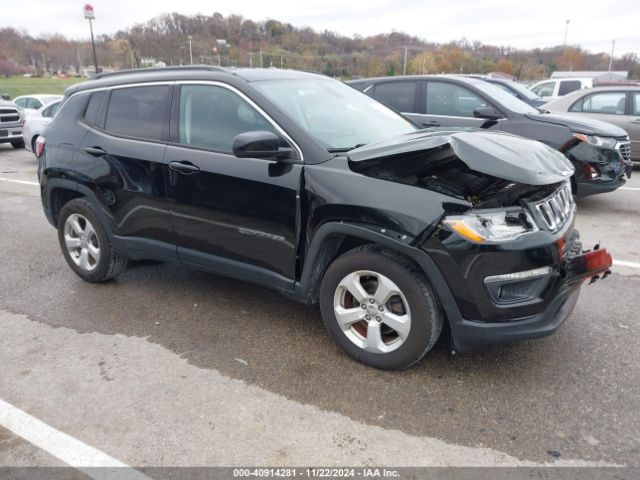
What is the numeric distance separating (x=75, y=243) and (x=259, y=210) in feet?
7.27

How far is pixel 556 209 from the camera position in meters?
2.86

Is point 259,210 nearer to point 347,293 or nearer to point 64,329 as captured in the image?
point 347,293

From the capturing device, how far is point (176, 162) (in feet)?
11.9

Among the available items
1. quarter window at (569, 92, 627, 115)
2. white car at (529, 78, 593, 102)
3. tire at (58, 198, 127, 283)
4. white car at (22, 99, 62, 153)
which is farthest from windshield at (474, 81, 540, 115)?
white car at (22, 99, 62, 153)

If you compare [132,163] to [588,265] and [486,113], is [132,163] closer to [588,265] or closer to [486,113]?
[588,265]

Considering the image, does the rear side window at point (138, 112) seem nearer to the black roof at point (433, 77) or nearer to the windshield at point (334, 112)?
the windshield at point (334, 112)

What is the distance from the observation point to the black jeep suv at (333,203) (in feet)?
8.71

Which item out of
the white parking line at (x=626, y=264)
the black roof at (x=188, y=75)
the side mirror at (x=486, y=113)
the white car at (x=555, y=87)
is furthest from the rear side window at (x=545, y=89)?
the black roof at (x=188, y=75)

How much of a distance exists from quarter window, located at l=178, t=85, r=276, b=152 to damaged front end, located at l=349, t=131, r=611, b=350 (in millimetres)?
1100

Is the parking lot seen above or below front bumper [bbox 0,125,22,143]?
below

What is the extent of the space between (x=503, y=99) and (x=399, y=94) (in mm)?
1542

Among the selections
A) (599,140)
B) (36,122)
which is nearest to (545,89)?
(599,140)

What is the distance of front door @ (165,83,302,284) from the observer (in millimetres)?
3238

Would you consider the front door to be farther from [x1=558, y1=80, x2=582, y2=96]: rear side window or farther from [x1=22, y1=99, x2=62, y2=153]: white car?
[x1=558, y1=80, x2=582, y2=96]: rear side window
